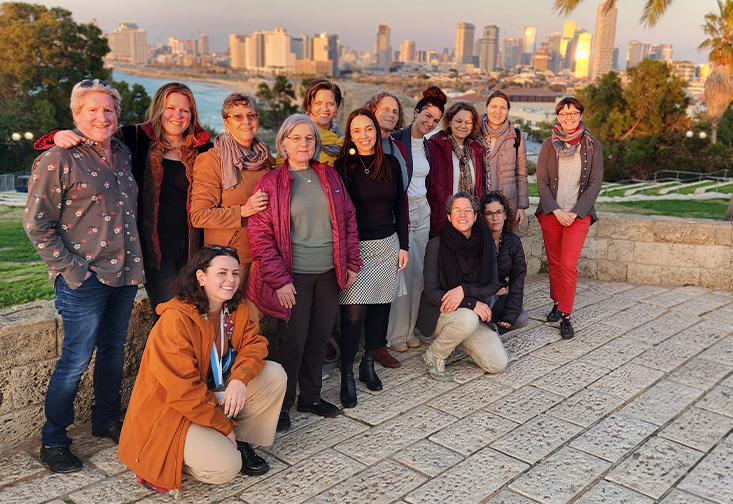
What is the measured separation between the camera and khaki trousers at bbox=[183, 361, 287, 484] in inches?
103

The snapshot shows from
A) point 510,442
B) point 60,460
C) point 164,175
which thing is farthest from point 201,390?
point 510,442

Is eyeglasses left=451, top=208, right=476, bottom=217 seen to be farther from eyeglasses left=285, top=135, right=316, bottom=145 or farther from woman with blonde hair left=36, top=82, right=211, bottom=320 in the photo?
woman with blonde hair left=36, top=82, right=211, bottom=320

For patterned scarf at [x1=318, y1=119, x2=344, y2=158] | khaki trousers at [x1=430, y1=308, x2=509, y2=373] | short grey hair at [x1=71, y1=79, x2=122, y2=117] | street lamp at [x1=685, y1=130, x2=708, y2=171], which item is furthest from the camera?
street lamp at [x1=685, y1=130, x2=708, y2=171]

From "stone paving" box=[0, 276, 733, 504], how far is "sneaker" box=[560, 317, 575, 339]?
0.11 metres

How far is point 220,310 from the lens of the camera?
2852 mm

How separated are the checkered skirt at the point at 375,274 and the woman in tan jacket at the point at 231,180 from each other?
26.0 inches

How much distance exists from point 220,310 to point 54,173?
0.94 meters

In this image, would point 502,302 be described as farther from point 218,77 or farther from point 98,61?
point 218,77

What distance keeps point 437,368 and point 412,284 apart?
70 cm

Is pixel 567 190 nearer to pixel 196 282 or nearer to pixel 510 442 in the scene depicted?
pixel 510 442

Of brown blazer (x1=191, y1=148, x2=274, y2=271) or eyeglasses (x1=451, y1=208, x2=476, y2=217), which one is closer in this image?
brown blazer (x1=191, y1=148, x2=274, y2=271)

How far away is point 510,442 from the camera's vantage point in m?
3.17

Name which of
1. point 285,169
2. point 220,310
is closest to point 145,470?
point 220,310

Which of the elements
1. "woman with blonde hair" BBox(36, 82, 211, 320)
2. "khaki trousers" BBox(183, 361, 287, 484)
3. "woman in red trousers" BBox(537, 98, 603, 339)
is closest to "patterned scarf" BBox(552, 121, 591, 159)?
"woman in red trousers" BBox(537, 98, 603, 339)
